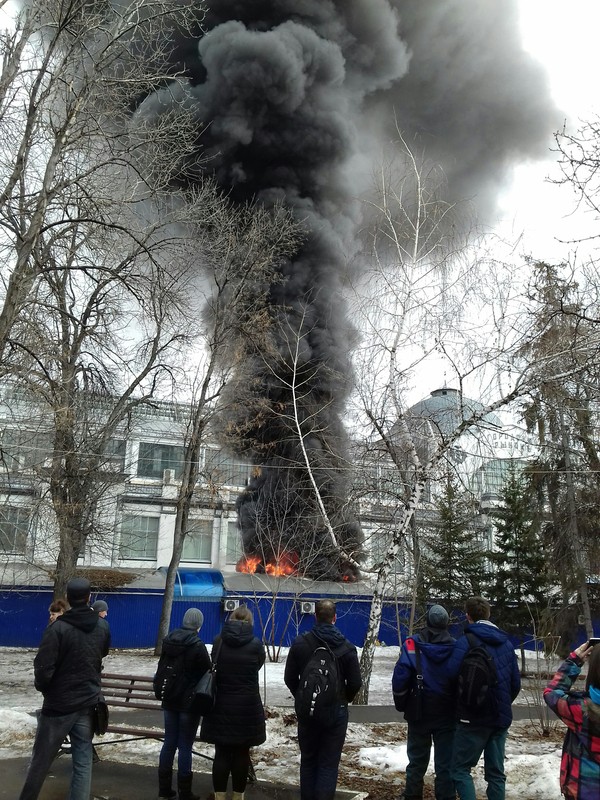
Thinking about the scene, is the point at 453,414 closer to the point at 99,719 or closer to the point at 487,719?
the point at 487,719

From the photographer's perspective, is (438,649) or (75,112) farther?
(75,112)

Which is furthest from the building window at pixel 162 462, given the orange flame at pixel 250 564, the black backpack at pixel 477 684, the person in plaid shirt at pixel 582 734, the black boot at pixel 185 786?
the person in plaid shirt at pixel 582 734

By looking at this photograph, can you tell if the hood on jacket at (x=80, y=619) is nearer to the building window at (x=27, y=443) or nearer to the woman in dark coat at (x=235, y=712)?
the woman in dark coat at (x=235, y=712)

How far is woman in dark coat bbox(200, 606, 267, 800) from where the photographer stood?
4.07 metres

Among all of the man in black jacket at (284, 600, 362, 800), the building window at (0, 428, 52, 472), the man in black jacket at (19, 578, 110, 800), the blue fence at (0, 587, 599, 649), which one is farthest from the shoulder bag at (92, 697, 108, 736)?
the blue fence at (0, 587, 599, 649)

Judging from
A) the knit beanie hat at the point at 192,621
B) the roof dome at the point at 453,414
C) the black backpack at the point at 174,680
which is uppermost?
the roof dome at the point at 453,414

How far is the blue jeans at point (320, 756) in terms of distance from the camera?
3889mm

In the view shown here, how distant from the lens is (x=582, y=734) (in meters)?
2.72

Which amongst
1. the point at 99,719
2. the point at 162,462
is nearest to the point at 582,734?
the point at 99,719

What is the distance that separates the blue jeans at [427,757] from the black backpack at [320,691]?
75 centimetres

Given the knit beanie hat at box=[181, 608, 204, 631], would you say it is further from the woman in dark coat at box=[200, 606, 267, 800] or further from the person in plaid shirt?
the person in plaid shirt

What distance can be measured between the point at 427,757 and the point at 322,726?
91 centimetres

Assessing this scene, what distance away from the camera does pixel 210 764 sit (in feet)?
17.8

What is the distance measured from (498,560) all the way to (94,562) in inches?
723
